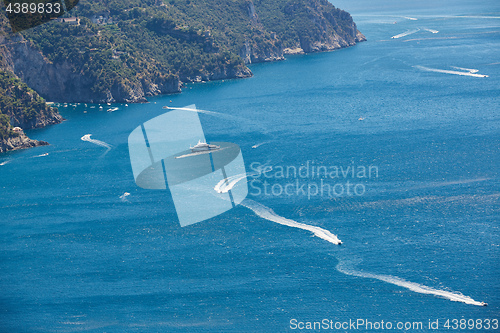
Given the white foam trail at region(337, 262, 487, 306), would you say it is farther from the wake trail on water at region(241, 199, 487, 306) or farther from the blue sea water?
the blue sea water

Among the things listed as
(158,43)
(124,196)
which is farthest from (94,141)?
(158,43)

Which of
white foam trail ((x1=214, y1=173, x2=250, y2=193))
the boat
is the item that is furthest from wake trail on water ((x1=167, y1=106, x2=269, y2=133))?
white foam trail ((x1=214, y1=173, x2=250, y2=193))

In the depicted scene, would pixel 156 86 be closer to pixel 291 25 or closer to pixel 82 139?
pixel 82 139

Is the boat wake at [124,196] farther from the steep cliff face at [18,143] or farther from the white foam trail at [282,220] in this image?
the steep cliff face at [18,143]

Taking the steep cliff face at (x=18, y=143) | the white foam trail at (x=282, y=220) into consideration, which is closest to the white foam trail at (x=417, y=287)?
the white foam trail at (x=282, y=220)

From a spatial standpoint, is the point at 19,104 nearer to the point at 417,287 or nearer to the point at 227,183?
the point at 227,183

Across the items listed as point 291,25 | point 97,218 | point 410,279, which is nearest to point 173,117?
point 97,218
